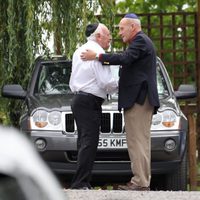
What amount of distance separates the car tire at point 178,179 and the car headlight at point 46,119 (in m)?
1.37

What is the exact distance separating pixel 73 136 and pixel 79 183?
912 mm

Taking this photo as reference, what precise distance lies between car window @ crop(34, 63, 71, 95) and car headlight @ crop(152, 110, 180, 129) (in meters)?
1.25

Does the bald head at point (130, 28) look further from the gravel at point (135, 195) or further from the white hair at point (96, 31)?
the gravel at point (135, 195)

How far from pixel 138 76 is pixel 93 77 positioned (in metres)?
0.45

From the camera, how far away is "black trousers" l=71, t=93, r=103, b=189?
25.2 feet

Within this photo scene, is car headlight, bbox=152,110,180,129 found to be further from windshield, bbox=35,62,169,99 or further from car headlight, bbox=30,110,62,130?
car headlight, bbox=30,110,62,130

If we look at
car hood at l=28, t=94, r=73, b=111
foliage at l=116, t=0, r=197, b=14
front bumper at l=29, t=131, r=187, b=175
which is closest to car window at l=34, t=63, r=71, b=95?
car hood at l=28, t=94, r=73, b=111

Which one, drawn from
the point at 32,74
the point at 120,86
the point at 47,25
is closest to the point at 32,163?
the point at 120,86

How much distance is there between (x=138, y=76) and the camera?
7441mm

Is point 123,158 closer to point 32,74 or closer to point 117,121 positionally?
point 117,121

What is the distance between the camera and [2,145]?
1278 mm

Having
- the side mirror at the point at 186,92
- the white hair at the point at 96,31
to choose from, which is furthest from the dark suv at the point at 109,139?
the white hair at the point at 96,31

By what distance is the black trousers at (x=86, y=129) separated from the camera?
7691 millimetres

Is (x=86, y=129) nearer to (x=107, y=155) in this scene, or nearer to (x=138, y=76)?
(x=138, y=76)
